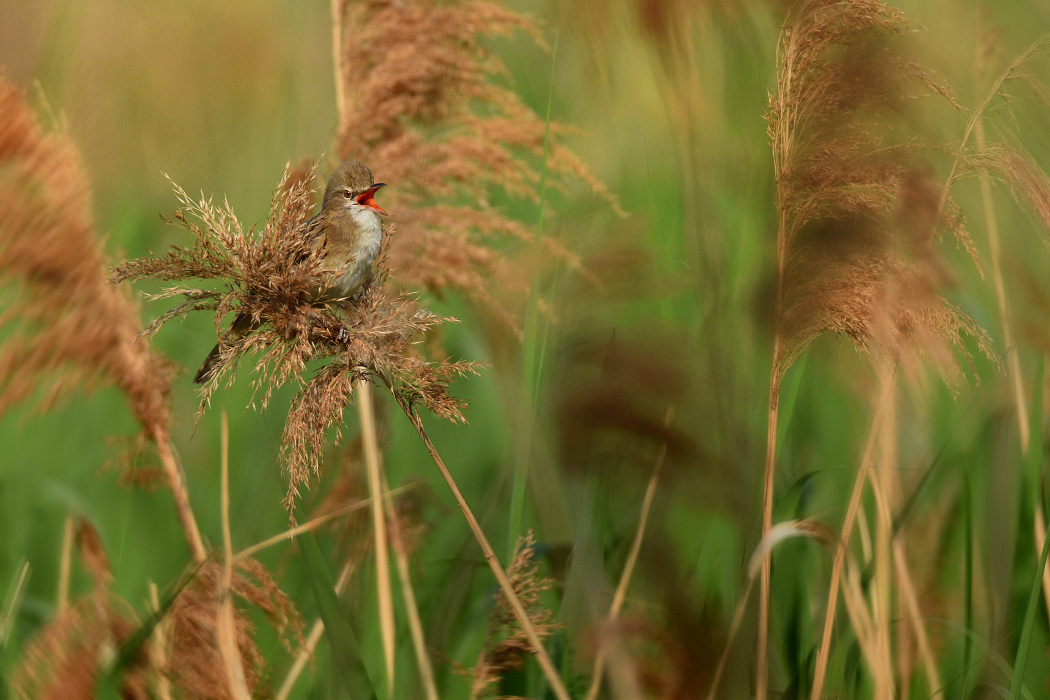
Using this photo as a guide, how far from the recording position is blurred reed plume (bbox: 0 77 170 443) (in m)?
1.41

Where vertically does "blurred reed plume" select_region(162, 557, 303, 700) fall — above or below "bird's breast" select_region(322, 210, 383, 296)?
below

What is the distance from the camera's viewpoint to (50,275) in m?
1.47

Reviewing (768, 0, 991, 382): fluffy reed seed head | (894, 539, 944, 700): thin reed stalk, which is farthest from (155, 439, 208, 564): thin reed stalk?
(894, 539, 944, 700): thin reed stalk

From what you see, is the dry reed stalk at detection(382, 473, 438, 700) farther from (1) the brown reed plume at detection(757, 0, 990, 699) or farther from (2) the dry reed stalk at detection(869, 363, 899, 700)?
(2) the dry reed stalk at detection(869, 363, 899, 700)

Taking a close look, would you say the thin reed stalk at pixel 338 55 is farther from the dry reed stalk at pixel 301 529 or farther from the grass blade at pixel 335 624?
the grass blade at pixel 335 624

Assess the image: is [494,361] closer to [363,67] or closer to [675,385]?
[675,385]

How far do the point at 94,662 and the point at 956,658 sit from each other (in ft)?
5.89

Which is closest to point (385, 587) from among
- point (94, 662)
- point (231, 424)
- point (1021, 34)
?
point (94, 662)

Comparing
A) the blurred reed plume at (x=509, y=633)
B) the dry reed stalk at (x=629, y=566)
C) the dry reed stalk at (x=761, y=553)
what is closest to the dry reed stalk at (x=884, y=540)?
the dry reed stalk at (x=761, y=553)

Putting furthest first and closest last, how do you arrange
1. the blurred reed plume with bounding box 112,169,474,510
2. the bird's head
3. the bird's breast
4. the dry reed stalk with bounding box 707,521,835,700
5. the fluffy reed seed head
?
the bird's head → the bird's breast → the fluffy reed seed head → the dry reed stalk with bounding box 707,521,835,700 → the blurred reed plume with bounding box 112,169,474,510

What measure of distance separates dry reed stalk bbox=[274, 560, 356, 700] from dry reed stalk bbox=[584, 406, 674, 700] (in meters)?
0.51

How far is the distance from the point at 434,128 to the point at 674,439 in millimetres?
1092

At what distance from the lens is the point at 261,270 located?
1.23m

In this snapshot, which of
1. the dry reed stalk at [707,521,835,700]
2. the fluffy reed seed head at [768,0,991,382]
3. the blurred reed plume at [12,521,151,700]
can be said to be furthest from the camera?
the blurred reed plume at [12,521,151,700]
